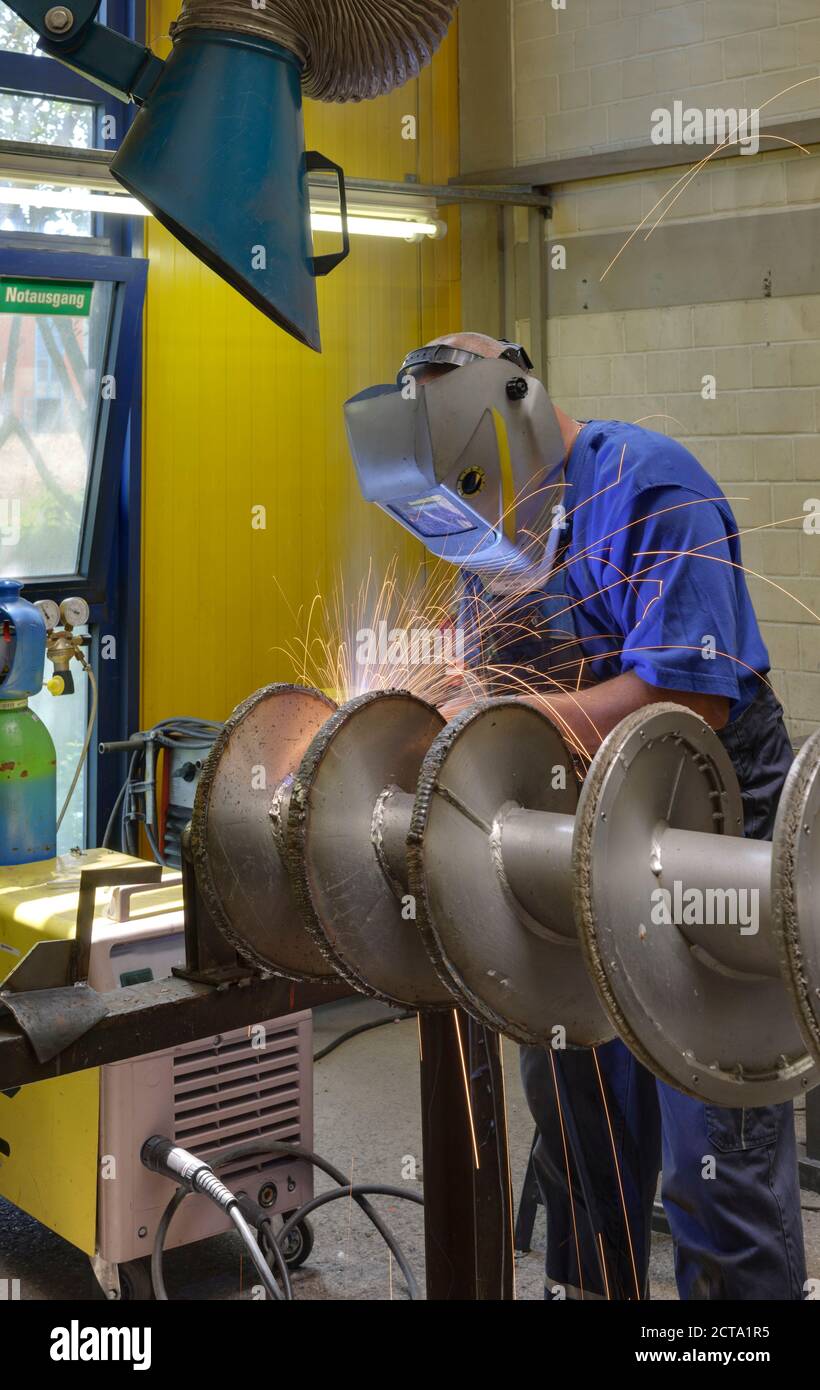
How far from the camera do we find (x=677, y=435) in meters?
4.70

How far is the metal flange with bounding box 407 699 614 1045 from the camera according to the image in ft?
4.09

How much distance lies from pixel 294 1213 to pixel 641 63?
385 centimetres

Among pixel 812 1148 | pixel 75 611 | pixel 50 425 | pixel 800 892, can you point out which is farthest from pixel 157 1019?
pixel 50 425

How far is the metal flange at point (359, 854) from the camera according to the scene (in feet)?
4.54

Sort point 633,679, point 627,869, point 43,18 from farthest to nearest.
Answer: point 633,679
point 43,18
point 627,869

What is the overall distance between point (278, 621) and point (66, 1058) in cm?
355

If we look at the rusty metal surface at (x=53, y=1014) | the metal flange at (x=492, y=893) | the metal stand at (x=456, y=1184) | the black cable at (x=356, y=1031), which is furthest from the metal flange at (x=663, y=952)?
the black cable at (x=356, y=1031)

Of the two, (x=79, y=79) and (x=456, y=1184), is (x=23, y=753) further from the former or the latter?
(x=79, y=79)

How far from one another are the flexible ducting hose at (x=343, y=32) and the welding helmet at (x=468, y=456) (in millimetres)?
388

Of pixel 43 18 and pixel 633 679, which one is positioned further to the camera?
pixel 633 679

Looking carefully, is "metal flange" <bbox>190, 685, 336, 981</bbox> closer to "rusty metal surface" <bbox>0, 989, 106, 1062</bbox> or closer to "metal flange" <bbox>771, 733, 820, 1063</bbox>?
"rusty metal surface" <bbox>0, 989, 106, 1062</bbox>

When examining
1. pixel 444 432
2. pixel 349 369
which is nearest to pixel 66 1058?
pixel 444 432

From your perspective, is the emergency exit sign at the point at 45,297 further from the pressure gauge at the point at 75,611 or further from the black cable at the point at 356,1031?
the black cable at the point at 356,1031
